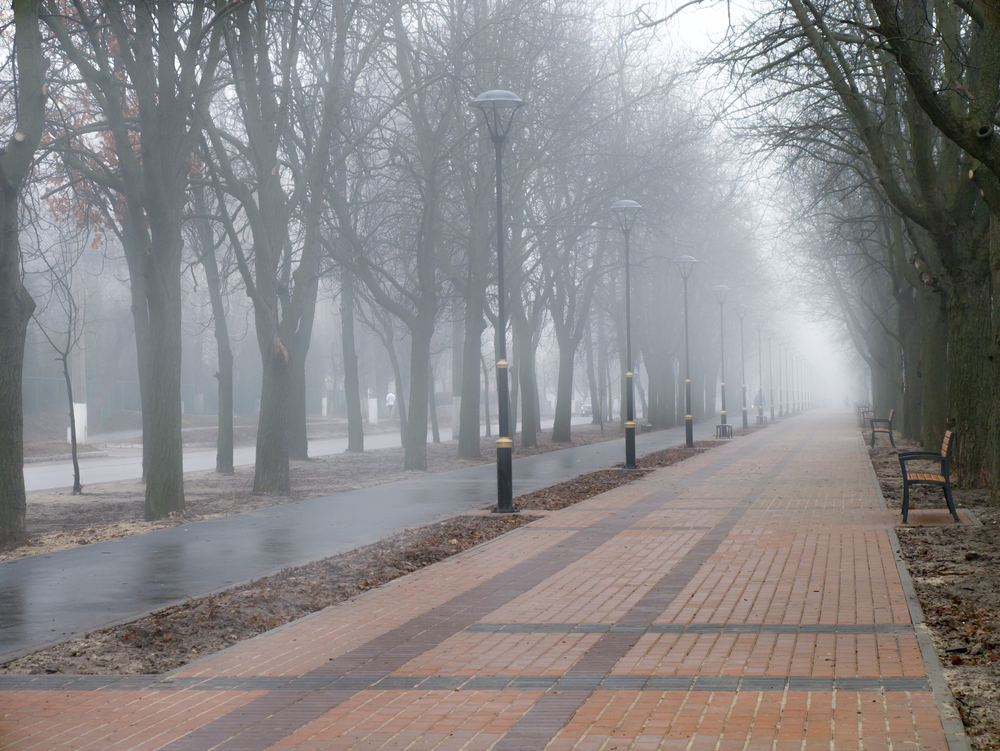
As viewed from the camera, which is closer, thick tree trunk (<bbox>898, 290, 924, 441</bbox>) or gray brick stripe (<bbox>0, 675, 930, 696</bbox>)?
gray brick stripe (<bbox>0, 675, 930, 696</bbox>)

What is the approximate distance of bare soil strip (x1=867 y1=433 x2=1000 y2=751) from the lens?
524 cm

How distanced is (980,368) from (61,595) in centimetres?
1243

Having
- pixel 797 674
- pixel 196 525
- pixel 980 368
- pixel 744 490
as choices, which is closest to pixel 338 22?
pixel 196 525

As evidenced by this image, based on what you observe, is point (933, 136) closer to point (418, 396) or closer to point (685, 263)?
point (418, 396)

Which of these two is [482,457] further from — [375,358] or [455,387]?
[375,358]

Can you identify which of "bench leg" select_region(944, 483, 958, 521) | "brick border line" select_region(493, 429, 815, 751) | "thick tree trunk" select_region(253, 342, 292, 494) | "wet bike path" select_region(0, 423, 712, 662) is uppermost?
"thick tree trunk" select_region(253, 342, 292, 494)

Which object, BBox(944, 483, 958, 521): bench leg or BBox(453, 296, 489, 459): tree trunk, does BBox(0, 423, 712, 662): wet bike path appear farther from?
BBox(453, 296, 489, 459): tree trunk

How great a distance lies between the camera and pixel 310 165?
17.6 metres

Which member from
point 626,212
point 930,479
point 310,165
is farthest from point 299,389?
point 930,479

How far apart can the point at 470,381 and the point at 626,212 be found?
5.23 metres

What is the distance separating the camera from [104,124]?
54.3 ft

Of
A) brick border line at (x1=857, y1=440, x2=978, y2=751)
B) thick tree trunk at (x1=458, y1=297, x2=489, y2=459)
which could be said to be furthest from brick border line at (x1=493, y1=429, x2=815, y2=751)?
thick tree trunk at (x1=458, y1=297, x2=489, y2=459)

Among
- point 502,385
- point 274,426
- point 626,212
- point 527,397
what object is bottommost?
point 274,426

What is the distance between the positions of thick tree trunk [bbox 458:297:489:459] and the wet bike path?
7.30 meters
